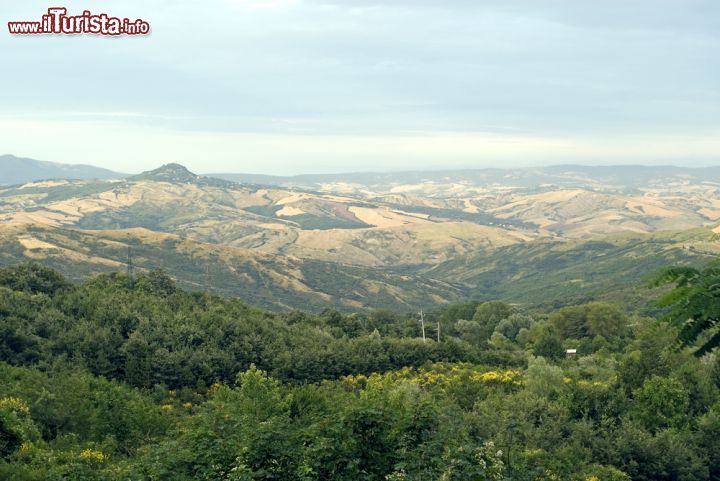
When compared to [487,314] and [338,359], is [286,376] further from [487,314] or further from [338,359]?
[487,314]

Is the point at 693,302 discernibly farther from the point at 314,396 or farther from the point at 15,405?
the point at 15,405

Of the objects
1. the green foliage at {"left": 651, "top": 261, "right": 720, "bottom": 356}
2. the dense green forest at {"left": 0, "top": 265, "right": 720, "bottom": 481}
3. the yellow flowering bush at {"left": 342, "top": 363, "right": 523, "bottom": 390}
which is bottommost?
the yellow flowering bush at {"left": 342, "top": 363, "right": 523, "bottom": 390}

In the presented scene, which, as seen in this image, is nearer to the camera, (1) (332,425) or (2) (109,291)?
(1) (332,425)

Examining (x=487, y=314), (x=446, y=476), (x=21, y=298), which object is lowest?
(x=487, y=314)

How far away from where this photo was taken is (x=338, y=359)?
321ft

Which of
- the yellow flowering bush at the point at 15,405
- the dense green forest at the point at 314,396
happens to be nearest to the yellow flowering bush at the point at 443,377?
the dense green forest at the point at 314,396

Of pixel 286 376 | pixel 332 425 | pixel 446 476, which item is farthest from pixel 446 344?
pixel 446 476

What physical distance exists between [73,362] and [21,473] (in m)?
49.5

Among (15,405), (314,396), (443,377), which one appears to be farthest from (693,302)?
→ (443,377)

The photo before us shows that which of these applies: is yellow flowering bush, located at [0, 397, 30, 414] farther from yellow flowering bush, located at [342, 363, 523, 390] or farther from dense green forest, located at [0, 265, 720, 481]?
yellow flowering bush, located at [342, 363, 523, 390]

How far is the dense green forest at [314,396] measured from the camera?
30.9 meters

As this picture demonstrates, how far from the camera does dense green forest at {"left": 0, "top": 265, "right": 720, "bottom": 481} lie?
1216 inches

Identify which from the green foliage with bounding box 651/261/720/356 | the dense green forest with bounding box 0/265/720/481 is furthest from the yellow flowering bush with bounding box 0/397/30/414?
the green foliage with bounding box 651/261/720/356

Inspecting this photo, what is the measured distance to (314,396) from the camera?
2265 inches
